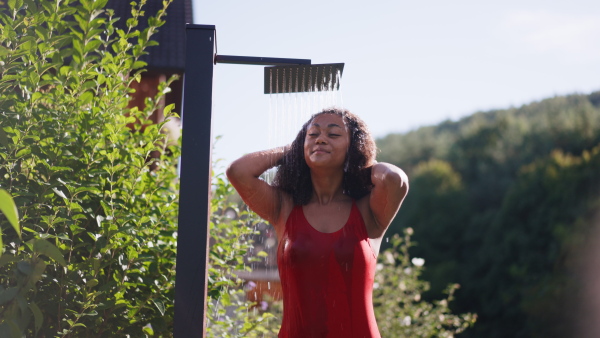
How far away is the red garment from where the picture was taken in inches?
82.5

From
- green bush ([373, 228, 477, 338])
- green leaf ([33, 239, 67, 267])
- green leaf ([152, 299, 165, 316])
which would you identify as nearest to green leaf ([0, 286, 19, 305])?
green leaf ([33, 239, 67, 267])

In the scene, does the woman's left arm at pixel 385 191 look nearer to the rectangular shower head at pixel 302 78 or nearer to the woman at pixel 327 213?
the woman at pixel 327 213

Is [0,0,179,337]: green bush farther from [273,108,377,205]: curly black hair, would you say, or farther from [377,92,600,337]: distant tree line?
[377,92,600,337]: distant tree line

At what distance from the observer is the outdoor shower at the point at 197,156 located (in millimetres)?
1888

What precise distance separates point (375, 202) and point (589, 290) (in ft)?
26.6

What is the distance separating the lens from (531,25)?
13.3m

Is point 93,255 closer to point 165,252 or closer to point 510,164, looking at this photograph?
point 165,252

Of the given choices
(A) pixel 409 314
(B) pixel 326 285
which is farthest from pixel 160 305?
(A) pixel 409 314

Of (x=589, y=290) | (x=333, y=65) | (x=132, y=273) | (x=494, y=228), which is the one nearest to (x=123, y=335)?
(x=132, y=273)

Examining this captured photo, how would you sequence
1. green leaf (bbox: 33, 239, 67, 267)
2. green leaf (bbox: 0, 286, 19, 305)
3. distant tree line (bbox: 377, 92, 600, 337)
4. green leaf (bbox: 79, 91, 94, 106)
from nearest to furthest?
green leaf (bbox: 33, 239, 67, 267) → green leaf (bbox: 0, 286, 19, 305) → green leaf (bbox: 79, 91, 94, 106) → distant tree line (bbox: 377, 92, 600, 337)

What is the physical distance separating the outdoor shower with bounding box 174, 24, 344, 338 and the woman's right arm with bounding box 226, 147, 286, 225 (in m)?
0.28

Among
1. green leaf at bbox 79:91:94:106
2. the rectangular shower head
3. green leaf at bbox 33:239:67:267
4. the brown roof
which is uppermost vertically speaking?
the brown roof

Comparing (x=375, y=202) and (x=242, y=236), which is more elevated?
(x=375, y=202)

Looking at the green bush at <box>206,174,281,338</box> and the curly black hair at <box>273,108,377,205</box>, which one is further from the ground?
the curly black hair at <box>273,108,377,205</box>
